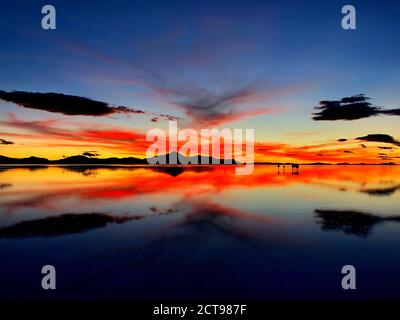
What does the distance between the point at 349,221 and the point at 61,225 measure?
13961mm

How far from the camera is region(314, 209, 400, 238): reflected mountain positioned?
50.9 feet

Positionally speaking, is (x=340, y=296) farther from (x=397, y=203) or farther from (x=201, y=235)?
(x=397, y=203)

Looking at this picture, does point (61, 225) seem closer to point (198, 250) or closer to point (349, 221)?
point (198, 250)

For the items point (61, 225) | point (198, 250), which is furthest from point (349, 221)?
point (61, 225)

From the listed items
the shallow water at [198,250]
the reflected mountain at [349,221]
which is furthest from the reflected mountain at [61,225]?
the reflected mountain at [349,221]

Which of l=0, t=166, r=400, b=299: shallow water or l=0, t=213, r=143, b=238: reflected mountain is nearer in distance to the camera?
l=0, t=166, r=400, b=299: shallow water

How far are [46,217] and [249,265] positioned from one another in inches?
468

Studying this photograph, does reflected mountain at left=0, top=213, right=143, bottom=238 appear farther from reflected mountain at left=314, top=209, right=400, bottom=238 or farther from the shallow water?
reflected mountain at left=314, top=209, right=400, bottom=238

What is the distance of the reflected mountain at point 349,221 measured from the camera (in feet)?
50.9

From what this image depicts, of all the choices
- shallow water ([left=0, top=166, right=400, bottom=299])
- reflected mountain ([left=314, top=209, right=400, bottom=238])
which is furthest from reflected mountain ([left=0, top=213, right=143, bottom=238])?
Answer: reflected mountain ([left=314, top=209, right=400, bottom=238])

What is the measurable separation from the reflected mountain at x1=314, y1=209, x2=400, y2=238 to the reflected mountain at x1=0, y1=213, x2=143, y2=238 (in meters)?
9.38

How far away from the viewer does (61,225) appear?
16.1m

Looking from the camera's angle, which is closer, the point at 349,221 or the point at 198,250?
the point at 198,250
